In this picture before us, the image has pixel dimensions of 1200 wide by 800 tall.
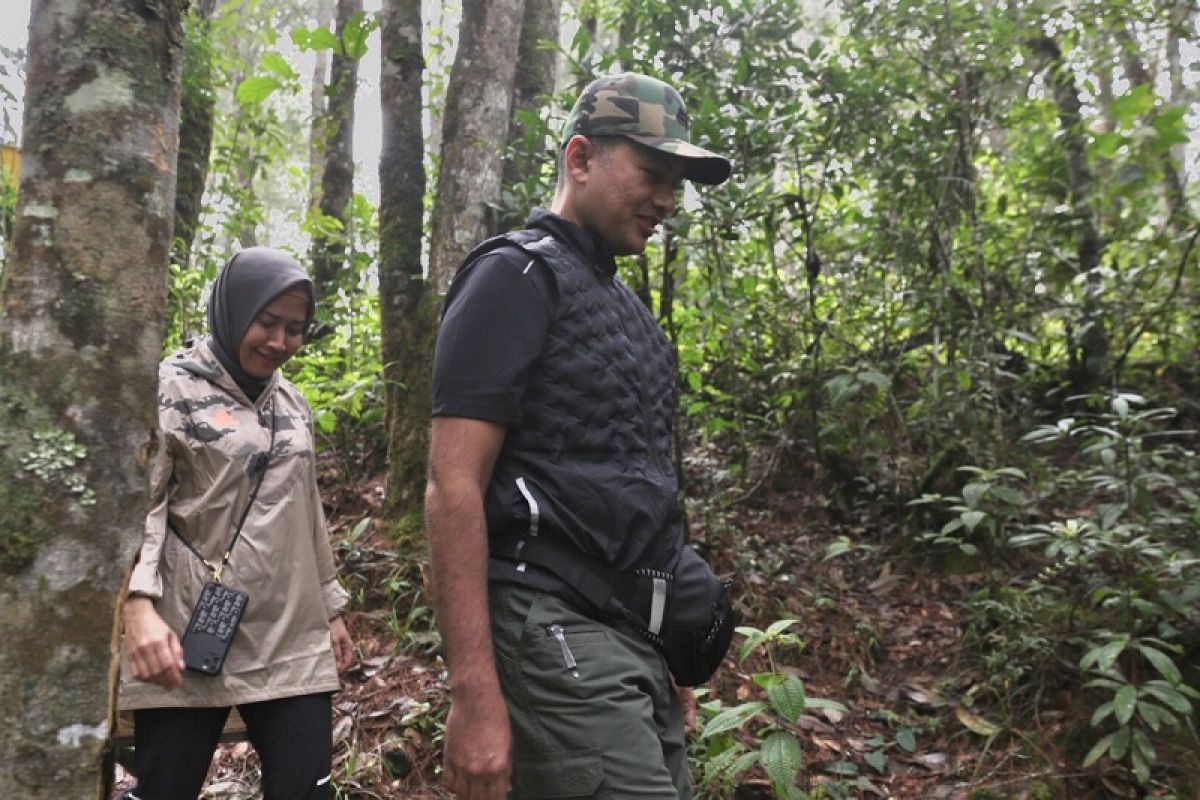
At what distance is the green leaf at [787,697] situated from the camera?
318 cm

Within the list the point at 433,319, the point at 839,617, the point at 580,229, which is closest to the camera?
the point at 580,229

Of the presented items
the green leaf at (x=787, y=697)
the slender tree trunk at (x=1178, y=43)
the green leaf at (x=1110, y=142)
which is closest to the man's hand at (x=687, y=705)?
the green leaf at (x=787, y=697)

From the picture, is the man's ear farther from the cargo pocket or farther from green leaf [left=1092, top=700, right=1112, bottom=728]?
green leaf [left=1092, top=700, right=1112, bottom=728]

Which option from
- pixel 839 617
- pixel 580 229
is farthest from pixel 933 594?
pixel 580 229

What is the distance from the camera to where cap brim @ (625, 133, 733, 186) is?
2.32 metres

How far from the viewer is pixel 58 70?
6.76ft

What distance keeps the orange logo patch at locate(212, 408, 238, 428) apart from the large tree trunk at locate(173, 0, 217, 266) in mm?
4607

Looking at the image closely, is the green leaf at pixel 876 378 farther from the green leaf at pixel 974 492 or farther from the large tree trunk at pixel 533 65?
the large tree trunk at pixel 533 65

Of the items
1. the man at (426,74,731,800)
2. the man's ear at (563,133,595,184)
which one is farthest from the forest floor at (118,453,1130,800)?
the man's ear at (563,133,595,184)

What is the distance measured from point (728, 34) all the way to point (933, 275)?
6.87 feet

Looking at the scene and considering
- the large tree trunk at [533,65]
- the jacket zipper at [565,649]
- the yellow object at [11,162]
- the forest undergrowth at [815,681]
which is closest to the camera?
the jacket zipper at [565,649]

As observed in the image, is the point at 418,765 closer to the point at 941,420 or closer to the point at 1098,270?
the point at 941,420

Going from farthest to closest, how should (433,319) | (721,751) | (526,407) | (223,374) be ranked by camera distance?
(433,319) < (721,751) < (223,374) < (526,407)

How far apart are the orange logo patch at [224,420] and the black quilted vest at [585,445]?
43.9 inches
